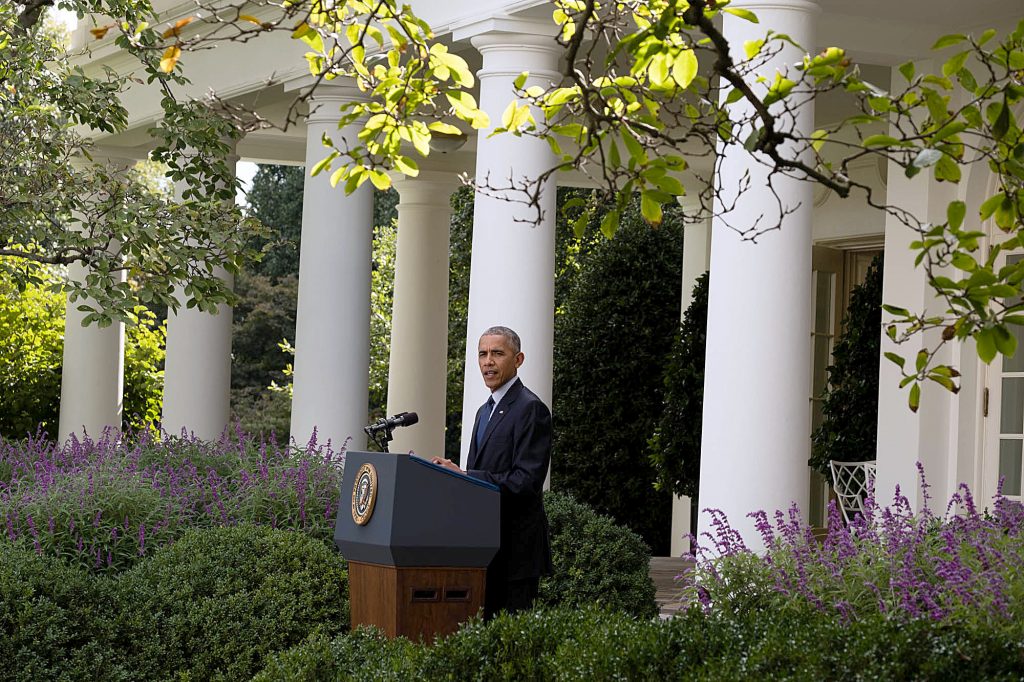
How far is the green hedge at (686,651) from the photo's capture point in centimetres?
536

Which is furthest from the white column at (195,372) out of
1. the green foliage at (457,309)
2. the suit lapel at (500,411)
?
the green foliage at (457,309)

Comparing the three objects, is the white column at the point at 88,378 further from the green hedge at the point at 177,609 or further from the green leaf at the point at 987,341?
the green leaf at the point at 987,341

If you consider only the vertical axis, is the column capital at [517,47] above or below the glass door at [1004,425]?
above

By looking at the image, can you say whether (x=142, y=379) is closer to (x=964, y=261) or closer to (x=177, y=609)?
(x=177, y=609)

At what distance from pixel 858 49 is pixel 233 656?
7.33 m

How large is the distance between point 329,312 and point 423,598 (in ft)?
24.0

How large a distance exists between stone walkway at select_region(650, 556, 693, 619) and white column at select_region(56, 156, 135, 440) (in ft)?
24.7

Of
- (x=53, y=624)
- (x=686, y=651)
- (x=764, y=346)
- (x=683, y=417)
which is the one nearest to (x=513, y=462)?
(x=686, y=651)

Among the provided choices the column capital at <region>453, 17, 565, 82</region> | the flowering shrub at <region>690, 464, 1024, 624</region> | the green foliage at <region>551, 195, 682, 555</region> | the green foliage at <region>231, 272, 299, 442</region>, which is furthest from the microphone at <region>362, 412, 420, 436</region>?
the green foliage at <region>231, 272, 299, 442</region>

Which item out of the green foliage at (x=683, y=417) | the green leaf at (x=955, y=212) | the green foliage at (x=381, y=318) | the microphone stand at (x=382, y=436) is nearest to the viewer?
the green leaf at (x=955, y=212)

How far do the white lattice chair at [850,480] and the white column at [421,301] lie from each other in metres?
6.94

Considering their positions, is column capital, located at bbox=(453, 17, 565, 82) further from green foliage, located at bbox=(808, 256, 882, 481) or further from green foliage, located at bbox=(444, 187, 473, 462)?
green foliage, located at bbox=(444, 187, 473, 462)

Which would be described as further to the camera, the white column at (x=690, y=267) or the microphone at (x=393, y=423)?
the white column at (x=690, y=267)

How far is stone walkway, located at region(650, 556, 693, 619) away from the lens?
14.6 metres
